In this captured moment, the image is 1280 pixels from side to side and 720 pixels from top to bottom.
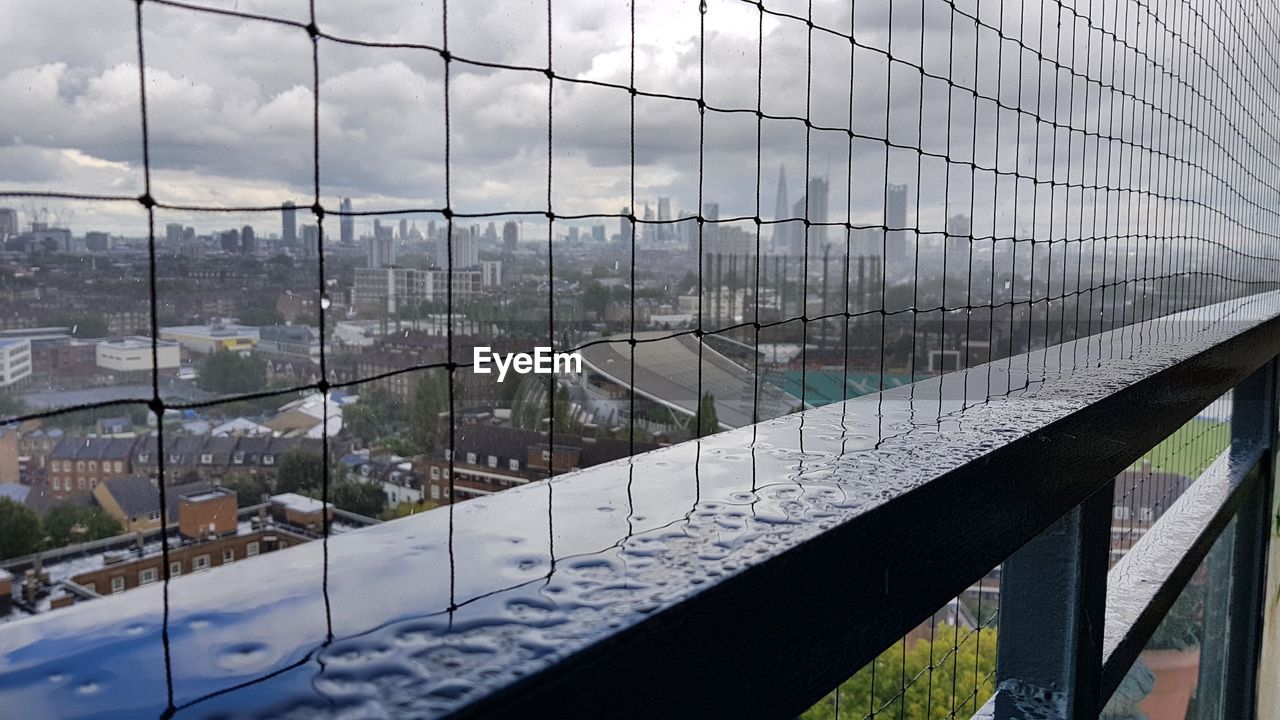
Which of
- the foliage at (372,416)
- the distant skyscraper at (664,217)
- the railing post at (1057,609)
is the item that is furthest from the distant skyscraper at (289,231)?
the railing post at (1057,609)

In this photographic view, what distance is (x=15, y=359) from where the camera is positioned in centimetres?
74

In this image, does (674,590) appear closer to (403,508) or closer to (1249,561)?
(403,508)

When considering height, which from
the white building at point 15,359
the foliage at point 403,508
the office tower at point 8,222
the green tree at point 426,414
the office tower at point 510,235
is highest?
the office tower at point 510,235

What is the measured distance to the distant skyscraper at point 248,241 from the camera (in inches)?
35.1

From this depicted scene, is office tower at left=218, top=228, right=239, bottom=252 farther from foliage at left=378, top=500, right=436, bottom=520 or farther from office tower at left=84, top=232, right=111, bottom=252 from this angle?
foliage at left=378, top=500, right=436, bottom=520

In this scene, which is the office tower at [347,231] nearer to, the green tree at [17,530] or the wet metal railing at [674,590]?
the green tree at [17,530]

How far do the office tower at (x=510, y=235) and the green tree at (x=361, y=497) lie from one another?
317mm

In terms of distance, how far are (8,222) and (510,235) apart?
0.59 m

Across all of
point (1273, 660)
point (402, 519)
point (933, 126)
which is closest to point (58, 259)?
point (402, 519)

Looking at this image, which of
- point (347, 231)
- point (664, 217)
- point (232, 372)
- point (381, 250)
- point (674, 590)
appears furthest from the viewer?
point (664, 217)

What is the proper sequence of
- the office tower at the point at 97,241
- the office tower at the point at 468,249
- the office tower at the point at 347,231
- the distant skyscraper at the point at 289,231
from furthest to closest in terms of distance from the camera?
1. the office tower at the point at 468,249
2. the office tower at the point at 347,231
3. the distant skyscraper at the point at 289,231
4. the office tower at the point at 97,241

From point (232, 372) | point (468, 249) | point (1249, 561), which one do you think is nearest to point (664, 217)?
point (468, 249)
